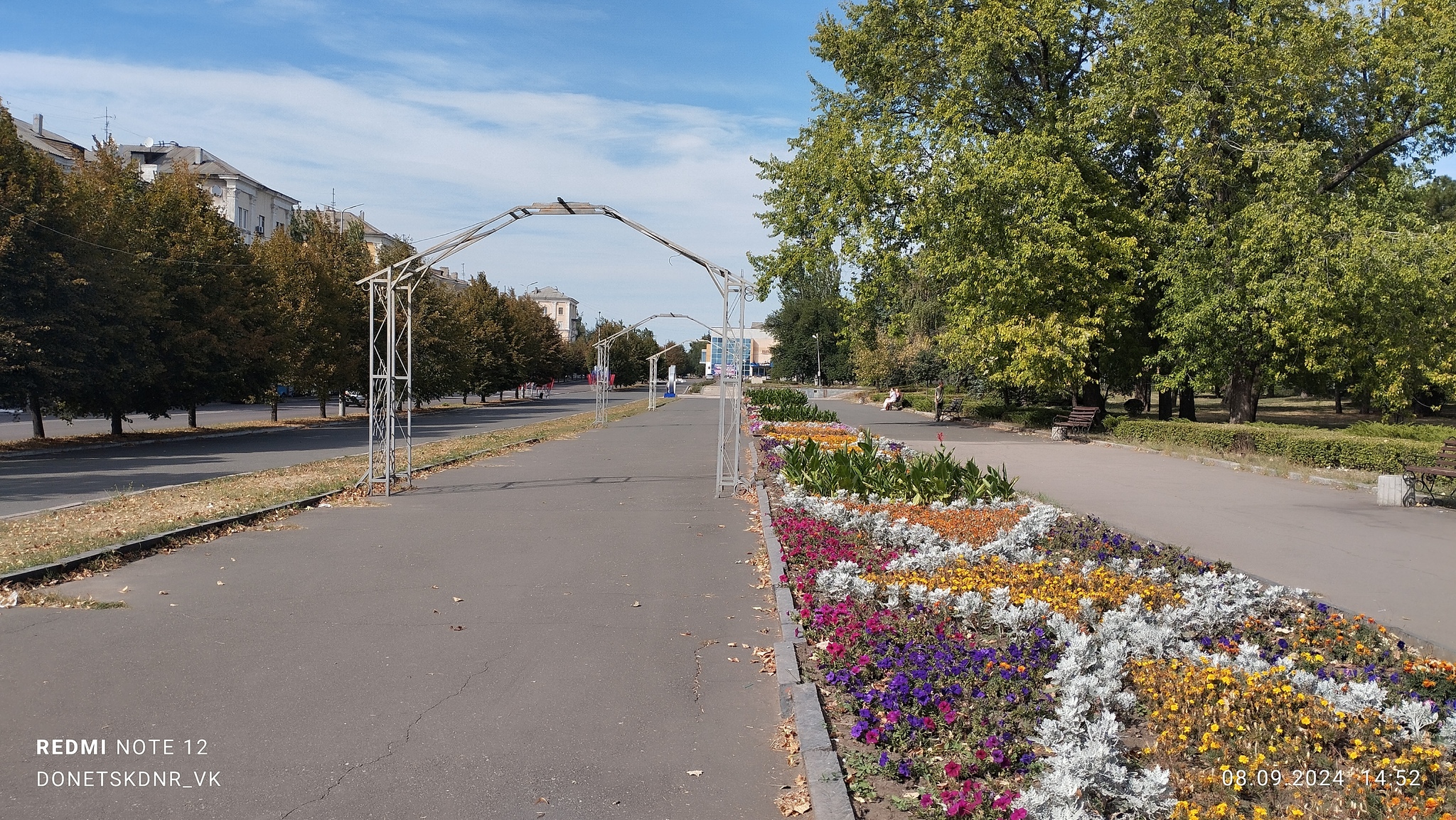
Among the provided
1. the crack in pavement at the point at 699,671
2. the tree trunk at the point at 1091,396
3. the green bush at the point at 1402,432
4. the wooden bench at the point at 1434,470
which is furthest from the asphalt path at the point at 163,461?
the green bush at the point at 1402,432

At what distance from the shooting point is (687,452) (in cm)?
2356

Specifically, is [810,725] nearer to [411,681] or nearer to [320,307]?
[411,681]

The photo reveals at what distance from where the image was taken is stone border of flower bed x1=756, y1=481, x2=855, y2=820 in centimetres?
394

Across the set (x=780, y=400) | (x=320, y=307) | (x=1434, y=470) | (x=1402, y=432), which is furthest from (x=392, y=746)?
(x=320, y=307)

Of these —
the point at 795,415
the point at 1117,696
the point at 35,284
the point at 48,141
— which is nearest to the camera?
the point at 1117,696

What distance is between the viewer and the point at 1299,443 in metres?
19.5

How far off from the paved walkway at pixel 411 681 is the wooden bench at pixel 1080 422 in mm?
20970

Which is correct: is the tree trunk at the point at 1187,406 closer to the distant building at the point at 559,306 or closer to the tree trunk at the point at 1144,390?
the tree trunk at the point at 1144,390

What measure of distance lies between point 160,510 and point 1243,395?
26.0 meters

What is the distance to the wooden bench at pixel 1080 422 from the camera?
28.9 metres

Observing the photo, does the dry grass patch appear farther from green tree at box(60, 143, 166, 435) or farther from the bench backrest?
the bench backrest

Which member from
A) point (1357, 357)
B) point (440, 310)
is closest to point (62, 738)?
point (1357, 357)

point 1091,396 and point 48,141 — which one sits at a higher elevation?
point 48,141

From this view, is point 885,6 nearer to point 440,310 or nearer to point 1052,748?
point 440,310
